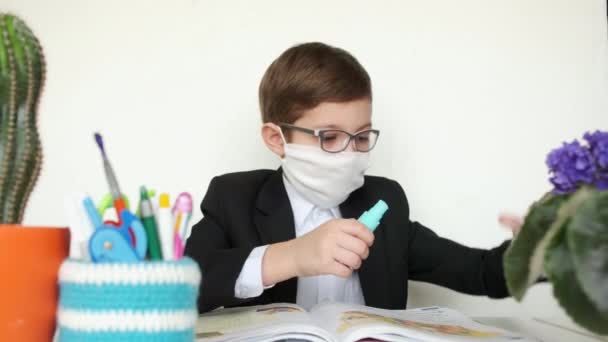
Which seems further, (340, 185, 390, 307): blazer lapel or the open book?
(340, 185, 390, 307): blazer lapel

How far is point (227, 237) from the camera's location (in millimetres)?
1015

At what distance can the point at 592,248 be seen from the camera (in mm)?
300

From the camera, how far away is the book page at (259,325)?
0.55 meters

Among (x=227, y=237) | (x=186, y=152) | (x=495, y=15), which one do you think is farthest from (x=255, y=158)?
(x=495, y=15)

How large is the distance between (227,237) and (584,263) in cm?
77

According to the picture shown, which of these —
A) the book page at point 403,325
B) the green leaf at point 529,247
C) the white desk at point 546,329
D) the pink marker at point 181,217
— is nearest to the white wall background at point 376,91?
the white desk at point 546,329

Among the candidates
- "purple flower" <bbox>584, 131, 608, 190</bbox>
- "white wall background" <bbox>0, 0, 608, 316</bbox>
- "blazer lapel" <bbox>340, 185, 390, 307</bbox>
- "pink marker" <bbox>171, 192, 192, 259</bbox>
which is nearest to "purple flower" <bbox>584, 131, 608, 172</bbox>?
"purple flower" <bbox>584, 131, 608, 190</bbox>

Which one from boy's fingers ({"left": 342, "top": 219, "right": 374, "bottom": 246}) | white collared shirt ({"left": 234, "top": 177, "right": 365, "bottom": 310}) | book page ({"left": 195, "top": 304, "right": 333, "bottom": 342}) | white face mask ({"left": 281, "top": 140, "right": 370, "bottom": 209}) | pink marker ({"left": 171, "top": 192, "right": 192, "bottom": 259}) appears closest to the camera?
pink marker ({"left": 171, "top": 192, "right": 192, "bottom": 259})

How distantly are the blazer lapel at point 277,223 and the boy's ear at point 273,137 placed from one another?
0.07 m

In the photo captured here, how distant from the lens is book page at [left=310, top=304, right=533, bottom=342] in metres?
0.55

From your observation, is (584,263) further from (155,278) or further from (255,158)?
(255,158)

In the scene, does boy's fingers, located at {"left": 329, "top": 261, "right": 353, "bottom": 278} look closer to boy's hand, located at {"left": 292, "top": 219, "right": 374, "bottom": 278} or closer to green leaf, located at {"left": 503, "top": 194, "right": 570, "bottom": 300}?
boy's hand, located at {"left": 292, "top": 219, "right": 374, "bottom": 278}

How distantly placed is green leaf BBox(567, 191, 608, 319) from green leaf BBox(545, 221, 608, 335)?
0.04 ft

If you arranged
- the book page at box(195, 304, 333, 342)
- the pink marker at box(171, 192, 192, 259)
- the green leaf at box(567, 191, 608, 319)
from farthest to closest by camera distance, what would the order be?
the book page at box(195, 304, 333, 342), the pink marker at box(171, 192, 192, 259), the green leaf at box(567, 191, 608, 319)
